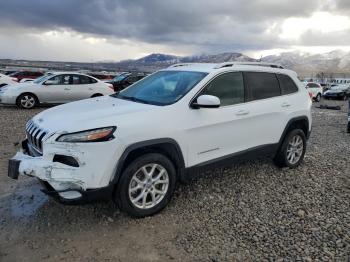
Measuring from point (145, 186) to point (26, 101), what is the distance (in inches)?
454

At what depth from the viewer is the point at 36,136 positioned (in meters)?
4.05

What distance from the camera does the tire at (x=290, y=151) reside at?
5.96m

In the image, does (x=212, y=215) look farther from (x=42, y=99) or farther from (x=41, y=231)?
(x=42, y=99)

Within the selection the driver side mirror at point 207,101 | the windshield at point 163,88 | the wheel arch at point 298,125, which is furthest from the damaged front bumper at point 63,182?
the wheel arch at point 298,125

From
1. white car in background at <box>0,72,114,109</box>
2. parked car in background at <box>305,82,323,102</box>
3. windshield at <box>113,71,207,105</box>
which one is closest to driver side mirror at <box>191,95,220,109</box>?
windshield at <box>113,71,207,105</box>

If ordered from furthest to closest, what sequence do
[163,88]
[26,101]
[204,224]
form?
[26,101], [163,88], [204,224]

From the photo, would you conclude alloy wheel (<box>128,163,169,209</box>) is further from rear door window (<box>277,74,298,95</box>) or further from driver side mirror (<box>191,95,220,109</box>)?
rear door window (<box>277,74,298,95</box>)

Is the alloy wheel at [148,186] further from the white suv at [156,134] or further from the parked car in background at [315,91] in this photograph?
the parked car in background at [315,91]

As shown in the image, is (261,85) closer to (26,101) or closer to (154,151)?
(154,151)

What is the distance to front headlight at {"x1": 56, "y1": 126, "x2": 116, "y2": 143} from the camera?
369cm

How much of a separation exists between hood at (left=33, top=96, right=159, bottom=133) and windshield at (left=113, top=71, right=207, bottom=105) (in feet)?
0.82

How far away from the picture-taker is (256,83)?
546 cm

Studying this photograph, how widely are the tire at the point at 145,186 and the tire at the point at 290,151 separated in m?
2.44

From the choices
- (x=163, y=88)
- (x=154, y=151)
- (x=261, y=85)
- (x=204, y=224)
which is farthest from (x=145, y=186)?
(x=261, y=85)
